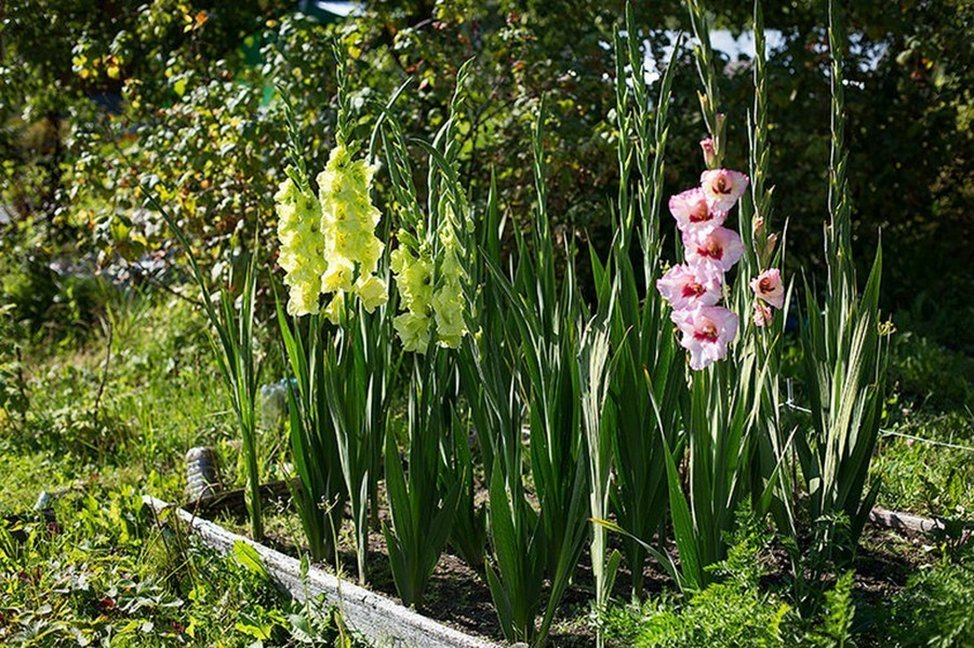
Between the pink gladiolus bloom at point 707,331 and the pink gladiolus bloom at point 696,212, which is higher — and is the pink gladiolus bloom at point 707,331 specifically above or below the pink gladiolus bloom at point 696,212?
below

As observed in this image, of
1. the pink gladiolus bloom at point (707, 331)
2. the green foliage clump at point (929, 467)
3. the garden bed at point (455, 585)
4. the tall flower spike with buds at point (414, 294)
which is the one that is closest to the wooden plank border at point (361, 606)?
the garden bed at point (455, 585)

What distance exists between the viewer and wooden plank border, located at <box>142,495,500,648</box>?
2.37 metres

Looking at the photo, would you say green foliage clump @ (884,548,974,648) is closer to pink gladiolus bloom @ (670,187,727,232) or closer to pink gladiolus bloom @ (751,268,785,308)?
pink gladiolus bloom @ (751,268,785,308)

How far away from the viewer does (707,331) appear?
6.67 feet

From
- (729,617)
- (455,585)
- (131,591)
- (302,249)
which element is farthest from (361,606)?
(729,617)

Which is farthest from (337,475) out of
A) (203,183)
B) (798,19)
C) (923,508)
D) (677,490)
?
(798,19)

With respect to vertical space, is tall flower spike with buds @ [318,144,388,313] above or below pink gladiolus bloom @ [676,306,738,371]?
above

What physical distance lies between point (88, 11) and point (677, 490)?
4708 millimetres

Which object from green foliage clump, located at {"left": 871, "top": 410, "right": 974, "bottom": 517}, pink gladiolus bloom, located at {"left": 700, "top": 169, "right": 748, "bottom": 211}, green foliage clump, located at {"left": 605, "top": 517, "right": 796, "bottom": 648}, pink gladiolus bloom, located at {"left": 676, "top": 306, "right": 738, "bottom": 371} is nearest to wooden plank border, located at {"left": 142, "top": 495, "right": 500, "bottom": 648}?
green foliage clump, located at {"left": 605, "top": 517, "right": 796, "bottom": 648}

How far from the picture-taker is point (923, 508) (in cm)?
302

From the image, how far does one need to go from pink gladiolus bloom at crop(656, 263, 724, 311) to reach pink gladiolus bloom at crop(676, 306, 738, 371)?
0.05 ft

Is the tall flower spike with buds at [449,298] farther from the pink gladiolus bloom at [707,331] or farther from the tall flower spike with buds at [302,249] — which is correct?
the pink gladiolus bloom at [707,331]

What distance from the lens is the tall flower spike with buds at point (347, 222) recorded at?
8.07 feet

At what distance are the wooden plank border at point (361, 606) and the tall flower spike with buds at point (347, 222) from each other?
666 mm
